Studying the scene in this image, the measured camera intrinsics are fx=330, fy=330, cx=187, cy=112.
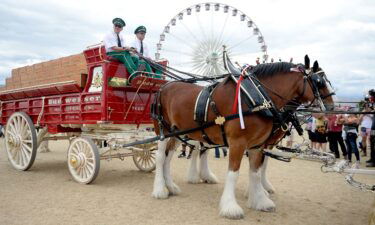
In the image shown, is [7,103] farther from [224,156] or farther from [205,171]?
[224,156]

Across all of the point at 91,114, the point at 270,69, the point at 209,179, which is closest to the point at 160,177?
the point at 209,179

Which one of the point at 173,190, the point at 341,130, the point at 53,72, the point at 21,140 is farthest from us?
the point at 341,130

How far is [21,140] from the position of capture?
7.64 meters

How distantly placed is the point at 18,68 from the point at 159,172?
5048 mm

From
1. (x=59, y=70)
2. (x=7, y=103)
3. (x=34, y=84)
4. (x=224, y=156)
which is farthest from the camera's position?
(x=224, y=156)

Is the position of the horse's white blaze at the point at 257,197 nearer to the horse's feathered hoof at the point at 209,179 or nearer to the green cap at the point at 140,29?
the horse's feathered hoof at the point at 209,179

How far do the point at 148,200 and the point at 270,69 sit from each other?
285 cm

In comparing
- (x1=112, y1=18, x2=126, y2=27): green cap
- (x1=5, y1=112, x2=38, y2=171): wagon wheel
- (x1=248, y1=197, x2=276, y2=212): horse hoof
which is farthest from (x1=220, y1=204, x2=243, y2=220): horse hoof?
(x1=5, y1=112, x2=38, y2=171): wagon wheel

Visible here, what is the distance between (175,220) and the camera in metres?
4.43

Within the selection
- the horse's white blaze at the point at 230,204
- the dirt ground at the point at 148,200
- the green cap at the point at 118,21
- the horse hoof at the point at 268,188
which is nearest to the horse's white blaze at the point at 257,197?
the dirt ground at the point at 148,200

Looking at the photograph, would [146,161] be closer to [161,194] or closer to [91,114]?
[91,114]

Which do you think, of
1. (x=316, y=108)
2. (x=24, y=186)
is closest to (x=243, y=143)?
(x=316, y=108)

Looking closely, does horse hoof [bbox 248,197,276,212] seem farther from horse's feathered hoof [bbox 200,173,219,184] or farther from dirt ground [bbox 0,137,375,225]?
horse's feathered hoof [bbox 200,173,219,184]

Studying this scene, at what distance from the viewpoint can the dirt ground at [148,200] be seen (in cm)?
447
